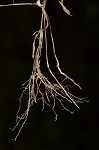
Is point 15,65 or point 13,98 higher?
point 15,65

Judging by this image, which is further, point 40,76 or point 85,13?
point 85,13

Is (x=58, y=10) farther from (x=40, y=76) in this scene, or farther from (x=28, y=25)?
(x=40, y=76)

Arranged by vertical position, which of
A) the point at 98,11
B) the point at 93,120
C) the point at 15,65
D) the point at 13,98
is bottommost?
the point at 93,120

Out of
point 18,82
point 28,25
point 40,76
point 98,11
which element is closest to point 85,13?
point 98,11

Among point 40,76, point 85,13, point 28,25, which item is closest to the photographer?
point 40,76

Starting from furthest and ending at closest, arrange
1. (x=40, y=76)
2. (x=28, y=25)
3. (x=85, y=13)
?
(x=28, y=25)
(x=85, y=13)
(x=40, y=76)

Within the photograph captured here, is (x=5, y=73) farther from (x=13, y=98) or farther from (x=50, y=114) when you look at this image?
(x=50, y=114)
